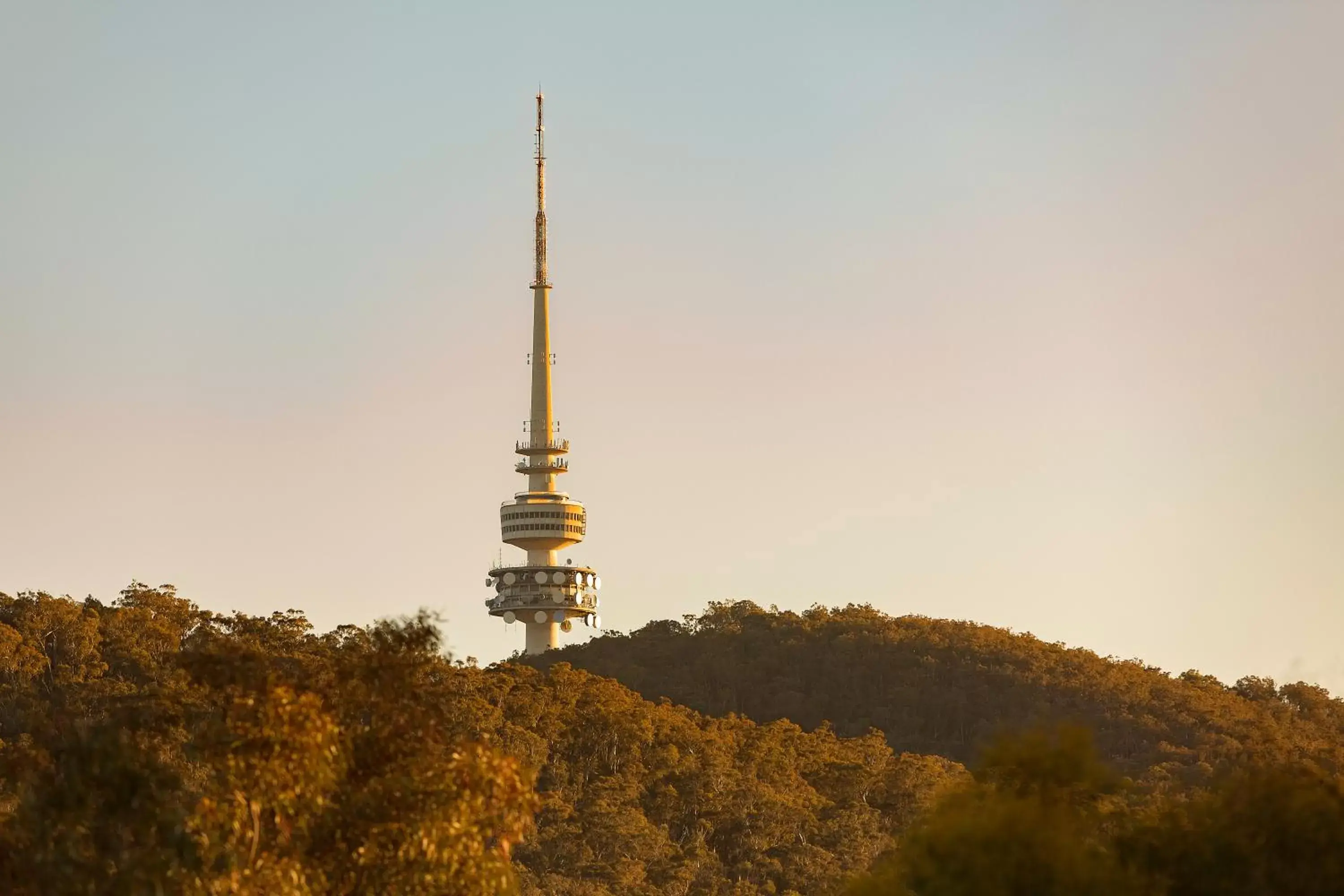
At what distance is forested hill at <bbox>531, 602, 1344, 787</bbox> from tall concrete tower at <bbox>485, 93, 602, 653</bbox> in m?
17.6

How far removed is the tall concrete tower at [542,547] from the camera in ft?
589

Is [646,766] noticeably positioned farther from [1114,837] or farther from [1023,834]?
[1023,834]

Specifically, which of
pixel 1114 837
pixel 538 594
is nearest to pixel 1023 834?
pixel 1114 837

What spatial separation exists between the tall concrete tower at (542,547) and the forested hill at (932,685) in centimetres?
1761

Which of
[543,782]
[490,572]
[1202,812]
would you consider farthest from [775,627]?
[1202,812]

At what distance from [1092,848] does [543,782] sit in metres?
59.4

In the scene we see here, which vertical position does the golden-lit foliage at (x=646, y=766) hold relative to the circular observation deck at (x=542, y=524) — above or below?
below

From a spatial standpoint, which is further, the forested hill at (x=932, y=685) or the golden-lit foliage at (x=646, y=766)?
the forested hill at (x=932, y=685)

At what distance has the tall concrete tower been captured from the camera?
180 meters

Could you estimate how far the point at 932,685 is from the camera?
140 meters

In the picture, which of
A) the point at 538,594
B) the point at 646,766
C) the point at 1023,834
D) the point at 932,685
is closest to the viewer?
the point at 1023,834

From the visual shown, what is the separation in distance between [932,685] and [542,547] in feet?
163

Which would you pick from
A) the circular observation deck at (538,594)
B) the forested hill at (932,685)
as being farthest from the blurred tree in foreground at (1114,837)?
the circular observation deck at (538,594)

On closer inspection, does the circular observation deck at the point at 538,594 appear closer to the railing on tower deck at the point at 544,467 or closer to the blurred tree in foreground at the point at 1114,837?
the railing on tower deck at the point at 544,467
